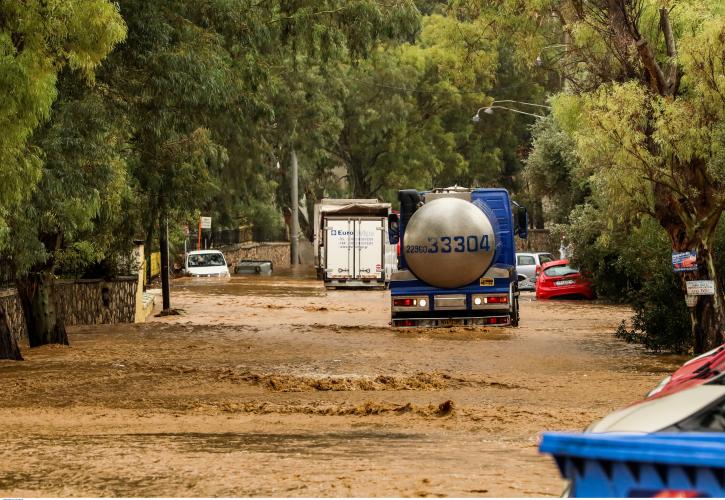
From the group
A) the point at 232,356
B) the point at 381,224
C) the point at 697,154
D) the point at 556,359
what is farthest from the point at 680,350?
the point at 381,224

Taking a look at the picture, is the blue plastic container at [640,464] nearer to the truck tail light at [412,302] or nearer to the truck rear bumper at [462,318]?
the truck rear bumper at [462,318]

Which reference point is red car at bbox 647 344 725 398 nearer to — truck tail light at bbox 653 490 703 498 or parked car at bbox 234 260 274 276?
truck tail light at bbox 653 490 703 498

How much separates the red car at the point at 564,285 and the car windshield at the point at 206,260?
1853 cm

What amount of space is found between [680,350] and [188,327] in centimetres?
1241

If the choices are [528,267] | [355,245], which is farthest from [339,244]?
[528,267]

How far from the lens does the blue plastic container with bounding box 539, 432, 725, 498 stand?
11.4 ft

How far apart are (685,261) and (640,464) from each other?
16554 mm

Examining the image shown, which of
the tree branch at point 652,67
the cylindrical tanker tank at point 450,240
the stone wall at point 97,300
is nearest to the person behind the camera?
the tree branch at point 652,67

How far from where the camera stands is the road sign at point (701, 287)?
1938cm

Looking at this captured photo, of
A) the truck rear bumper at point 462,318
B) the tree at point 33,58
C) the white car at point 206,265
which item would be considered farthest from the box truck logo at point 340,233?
the tree at point 33,58

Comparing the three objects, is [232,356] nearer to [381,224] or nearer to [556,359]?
[556,359]

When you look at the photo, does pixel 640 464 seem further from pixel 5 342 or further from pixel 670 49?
pixel 5 342

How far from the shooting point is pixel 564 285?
41.0m

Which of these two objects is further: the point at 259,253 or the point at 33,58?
the point at 259,253
